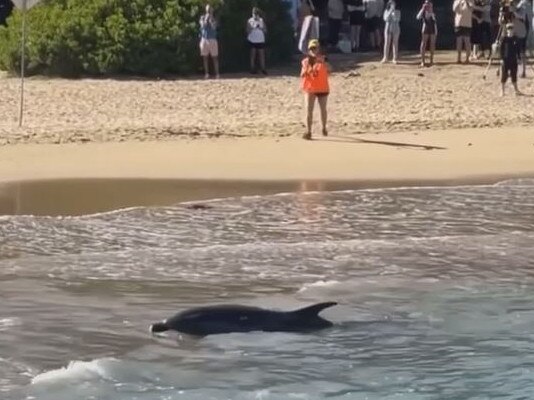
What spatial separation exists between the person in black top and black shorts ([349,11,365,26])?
807cm

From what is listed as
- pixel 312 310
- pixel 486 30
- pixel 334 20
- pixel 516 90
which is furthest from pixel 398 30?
pixel 312 310

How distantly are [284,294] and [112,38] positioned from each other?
18997mm

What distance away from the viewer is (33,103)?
26.3 meters

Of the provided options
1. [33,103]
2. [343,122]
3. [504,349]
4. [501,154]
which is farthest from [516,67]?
[504,349]

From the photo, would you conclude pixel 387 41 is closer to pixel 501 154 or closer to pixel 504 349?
pixel 501 154

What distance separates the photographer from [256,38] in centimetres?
3089

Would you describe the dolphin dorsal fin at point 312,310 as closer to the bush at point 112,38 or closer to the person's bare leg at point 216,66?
the person's bare leg at point 216,66

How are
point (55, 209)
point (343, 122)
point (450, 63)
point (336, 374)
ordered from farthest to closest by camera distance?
point (450, 63)
point (343, 122)
point (55, 209)
point (336, 374)

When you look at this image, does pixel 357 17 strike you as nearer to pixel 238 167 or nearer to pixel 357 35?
pixel 357 35

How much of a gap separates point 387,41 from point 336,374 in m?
23.1

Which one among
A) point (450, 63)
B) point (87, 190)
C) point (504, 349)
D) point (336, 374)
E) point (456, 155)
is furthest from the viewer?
point (450, 63)

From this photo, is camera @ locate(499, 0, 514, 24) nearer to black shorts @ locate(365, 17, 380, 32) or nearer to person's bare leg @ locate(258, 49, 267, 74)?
person's bare leg @ locate(258, 49, 267, 74)

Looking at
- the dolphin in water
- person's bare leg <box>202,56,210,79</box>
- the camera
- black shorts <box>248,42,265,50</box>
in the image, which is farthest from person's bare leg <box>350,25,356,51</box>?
the dolphin in water

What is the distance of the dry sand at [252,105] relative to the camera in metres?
23.2
